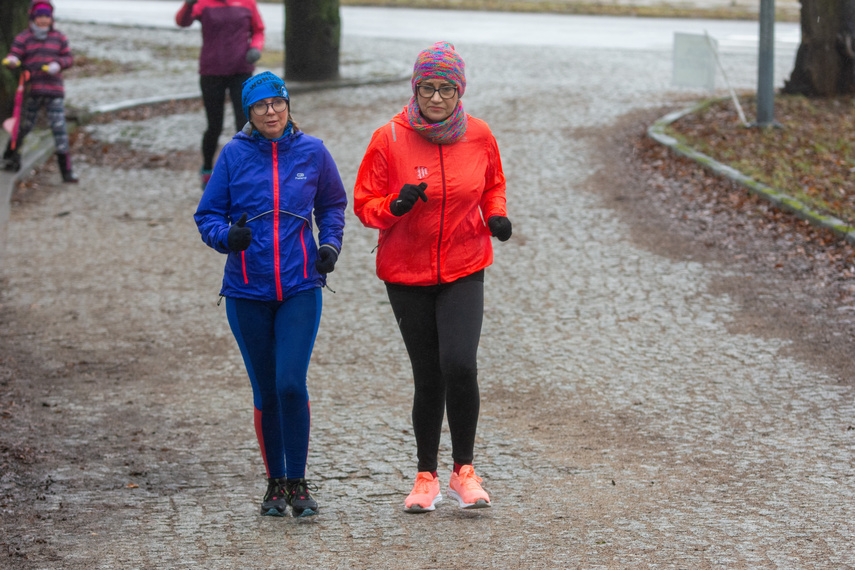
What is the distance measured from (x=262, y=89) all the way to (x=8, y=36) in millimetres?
10504

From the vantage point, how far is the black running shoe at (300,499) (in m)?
4.63

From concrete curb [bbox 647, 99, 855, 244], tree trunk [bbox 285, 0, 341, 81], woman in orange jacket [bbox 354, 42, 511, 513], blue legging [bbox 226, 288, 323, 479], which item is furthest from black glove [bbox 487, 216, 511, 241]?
tree trunk [bbox 285, 0, 341, 81]

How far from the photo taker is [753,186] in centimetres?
1053

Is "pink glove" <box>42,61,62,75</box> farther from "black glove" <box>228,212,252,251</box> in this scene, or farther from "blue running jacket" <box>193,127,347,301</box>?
"black glove" <box>228,212,252,251</box>

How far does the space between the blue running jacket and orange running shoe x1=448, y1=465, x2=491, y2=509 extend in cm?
105

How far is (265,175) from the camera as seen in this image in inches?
174

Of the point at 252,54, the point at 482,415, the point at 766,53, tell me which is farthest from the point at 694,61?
the point at 482,415

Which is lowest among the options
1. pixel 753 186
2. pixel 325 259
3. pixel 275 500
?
pixel 275 500

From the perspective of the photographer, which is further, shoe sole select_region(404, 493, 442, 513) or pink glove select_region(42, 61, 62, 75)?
pink glove select_region(42, 61, 62, 75)

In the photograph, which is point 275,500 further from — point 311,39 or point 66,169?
point 311,39

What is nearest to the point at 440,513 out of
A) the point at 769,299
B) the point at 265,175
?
the point at 265,175

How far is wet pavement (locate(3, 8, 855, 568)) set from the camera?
4.34 metres

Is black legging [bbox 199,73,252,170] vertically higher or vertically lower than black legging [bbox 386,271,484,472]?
higher

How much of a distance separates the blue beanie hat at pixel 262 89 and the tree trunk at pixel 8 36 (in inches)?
404
